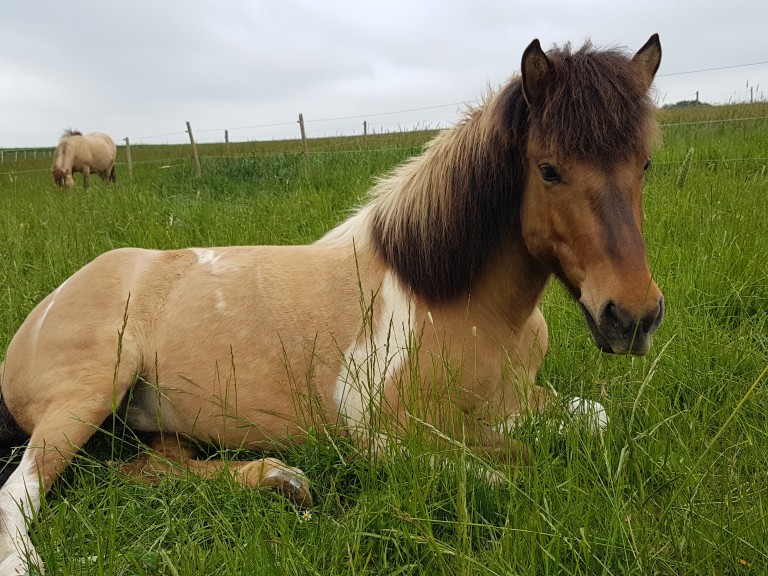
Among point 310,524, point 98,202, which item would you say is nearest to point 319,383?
point 310,524

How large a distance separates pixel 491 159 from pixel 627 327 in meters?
0.92

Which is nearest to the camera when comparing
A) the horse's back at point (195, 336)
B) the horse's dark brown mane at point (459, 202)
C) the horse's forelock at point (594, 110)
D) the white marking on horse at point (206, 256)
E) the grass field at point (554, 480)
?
the grass field at point (554, 480)

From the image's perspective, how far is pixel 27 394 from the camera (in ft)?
9.21

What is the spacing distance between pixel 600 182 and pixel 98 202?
7.64 meters

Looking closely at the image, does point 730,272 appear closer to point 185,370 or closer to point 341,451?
point 341,451

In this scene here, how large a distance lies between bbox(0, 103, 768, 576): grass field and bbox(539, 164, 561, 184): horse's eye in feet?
2.40

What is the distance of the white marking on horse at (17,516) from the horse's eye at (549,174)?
2114 mm

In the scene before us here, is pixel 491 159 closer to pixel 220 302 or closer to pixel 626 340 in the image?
pixel 626 340

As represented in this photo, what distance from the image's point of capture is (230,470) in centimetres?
241

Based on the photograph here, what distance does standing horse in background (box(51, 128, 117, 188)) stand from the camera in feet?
56.1

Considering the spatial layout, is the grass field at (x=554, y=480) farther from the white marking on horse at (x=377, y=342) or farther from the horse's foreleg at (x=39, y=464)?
the white marking on horse at (x=377, y=342)

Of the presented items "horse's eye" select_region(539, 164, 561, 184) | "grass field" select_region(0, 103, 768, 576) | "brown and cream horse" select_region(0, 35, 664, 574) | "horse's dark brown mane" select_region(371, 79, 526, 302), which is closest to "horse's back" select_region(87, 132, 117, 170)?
"grass field" select_region(0, 103, 768, 576)

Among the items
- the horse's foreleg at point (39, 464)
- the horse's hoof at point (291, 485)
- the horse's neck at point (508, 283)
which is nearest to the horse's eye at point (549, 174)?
the horse's neck at point (508, 283)

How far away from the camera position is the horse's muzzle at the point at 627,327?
189cm
